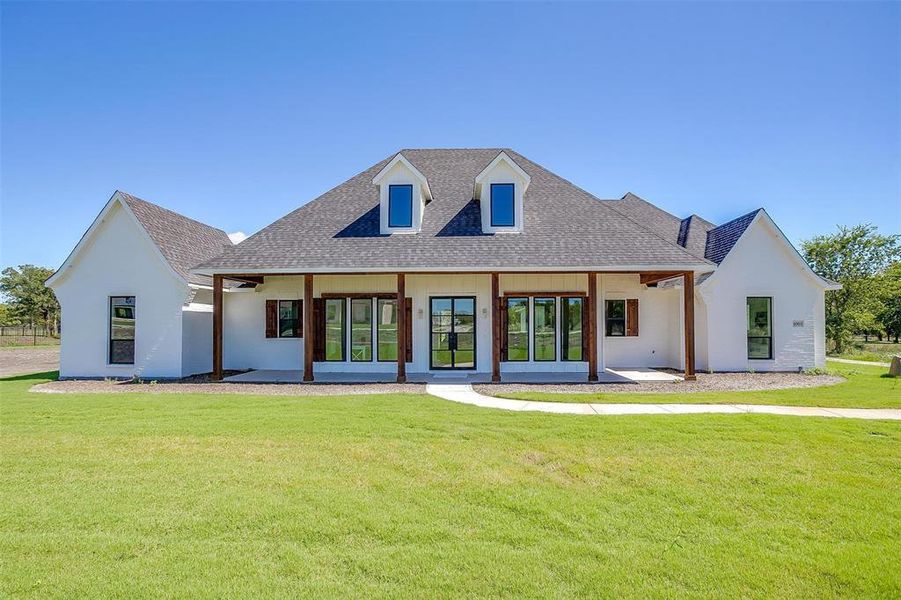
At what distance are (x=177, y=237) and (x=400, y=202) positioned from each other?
8.64 meters

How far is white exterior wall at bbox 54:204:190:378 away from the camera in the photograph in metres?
15.5

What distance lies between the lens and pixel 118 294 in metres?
15.7

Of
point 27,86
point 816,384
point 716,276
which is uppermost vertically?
point 27,86

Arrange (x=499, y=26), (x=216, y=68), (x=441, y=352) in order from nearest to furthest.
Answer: (x=499, y=26) → (x=216, y=68) → (x=441, y=352)

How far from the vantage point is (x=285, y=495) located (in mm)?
5188

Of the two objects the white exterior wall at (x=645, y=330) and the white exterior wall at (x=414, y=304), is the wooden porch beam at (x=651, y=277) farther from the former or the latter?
the white exterior wall at (x=414, y=304)

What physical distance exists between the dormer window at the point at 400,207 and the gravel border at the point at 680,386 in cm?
619

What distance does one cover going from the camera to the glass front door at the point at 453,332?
16125mm

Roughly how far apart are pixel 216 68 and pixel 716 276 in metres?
17.9

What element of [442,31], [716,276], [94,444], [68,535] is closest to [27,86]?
[442,31]

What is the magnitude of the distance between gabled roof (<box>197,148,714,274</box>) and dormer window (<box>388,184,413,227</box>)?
23.5 inches

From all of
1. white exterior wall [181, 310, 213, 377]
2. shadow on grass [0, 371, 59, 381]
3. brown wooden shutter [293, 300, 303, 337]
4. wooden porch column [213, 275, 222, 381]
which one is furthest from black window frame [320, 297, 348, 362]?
shadow on grass [0, 371, 59, 381]

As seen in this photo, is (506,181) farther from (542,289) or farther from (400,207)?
(542,289)

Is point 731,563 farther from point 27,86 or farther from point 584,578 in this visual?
point 27,86
